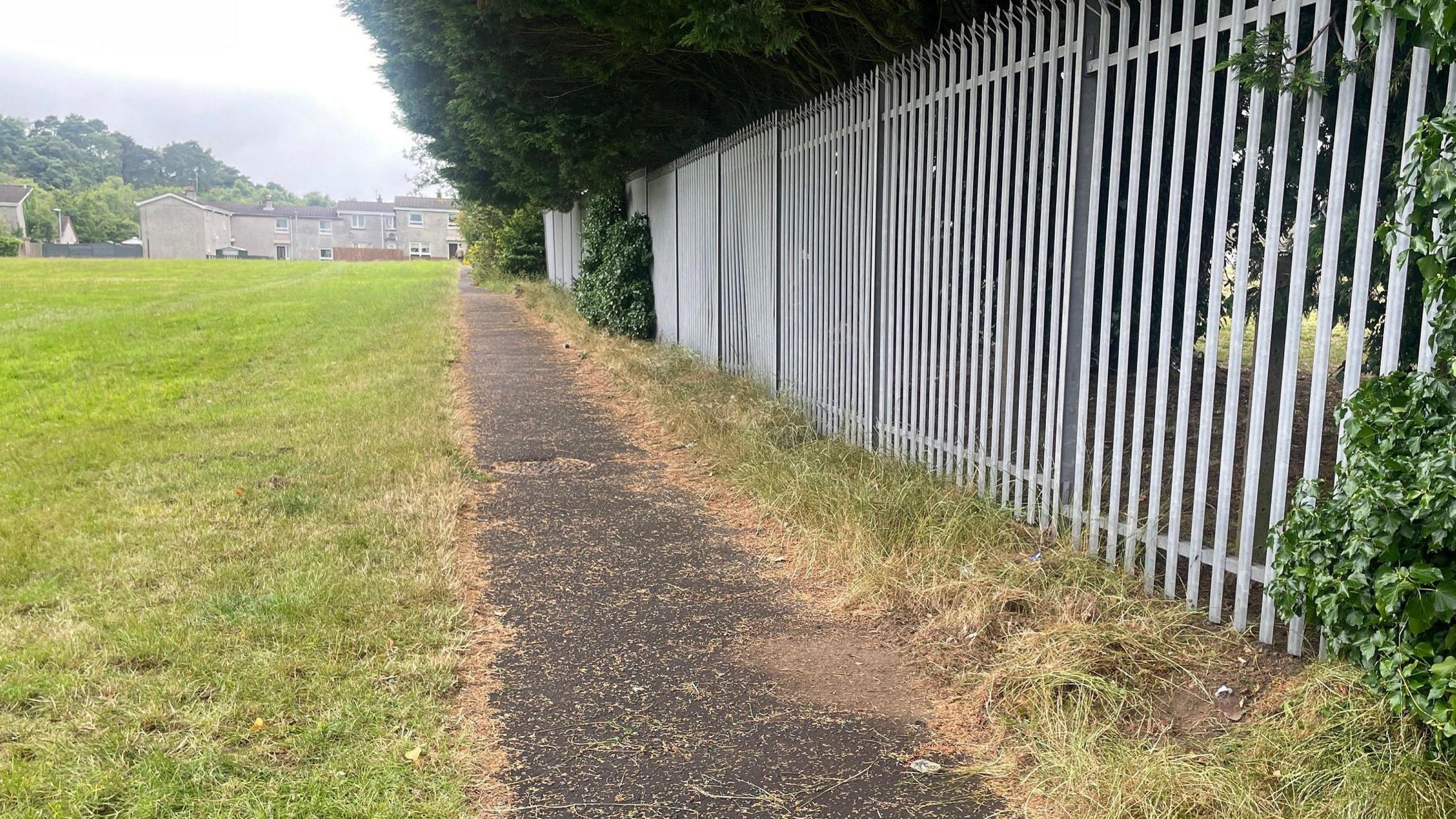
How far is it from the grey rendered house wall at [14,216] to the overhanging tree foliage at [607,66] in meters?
97.0

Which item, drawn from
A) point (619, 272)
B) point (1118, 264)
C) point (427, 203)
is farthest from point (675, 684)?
point (427, 203)

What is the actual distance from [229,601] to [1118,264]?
4789 millimetres

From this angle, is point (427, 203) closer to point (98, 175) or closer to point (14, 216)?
point (14, 216)

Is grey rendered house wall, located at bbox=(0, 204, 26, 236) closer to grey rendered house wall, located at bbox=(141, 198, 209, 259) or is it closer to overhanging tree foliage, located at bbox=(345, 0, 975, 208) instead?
grey rendered house wall, located at bbox=(141, 198, 209, 259)

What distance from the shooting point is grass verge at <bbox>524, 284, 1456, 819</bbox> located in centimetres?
256

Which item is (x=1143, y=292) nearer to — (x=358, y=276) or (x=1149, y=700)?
(x=1149, y=700)

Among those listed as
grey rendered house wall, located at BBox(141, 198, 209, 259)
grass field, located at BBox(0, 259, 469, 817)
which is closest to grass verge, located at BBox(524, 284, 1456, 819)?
grass field, located at BBox(0, 259, 469, 817)

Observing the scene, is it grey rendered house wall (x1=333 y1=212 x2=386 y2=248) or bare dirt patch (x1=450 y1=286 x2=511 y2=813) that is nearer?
bare dirt patch (x1=450 y1=286 x2=511 y2=813)

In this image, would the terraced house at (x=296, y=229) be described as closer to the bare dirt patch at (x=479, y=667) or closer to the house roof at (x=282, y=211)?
the house roof at (x=282, y=211)

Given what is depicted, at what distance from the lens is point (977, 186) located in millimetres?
4906

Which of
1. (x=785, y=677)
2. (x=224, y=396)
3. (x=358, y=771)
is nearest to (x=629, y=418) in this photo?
(x=224, y=396)

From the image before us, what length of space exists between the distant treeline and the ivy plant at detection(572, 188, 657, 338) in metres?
101

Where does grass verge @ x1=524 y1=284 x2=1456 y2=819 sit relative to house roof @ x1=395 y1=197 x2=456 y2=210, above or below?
below

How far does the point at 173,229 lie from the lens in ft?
326
